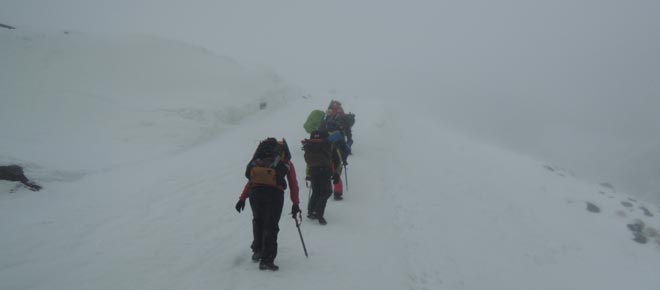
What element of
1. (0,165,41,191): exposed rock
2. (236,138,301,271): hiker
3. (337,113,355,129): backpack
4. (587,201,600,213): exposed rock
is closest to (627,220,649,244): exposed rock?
(587,201,600,213): exposed rock

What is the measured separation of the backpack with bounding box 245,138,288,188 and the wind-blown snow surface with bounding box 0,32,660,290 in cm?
186

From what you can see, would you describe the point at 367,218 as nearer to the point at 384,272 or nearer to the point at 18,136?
the point at 384,272

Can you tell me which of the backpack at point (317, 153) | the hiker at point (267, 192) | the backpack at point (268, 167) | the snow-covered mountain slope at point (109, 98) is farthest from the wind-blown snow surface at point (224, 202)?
the backpack at point (268, 167)

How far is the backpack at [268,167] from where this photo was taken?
6.57 meters

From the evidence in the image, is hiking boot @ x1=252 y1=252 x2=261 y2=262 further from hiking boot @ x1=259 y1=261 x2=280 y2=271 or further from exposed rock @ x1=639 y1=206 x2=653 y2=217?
exposed rock @ x1=639 y1=206 x2=653 y2=217

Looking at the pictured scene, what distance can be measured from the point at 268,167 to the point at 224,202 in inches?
205

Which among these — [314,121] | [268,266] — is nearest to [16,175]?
[268,266]

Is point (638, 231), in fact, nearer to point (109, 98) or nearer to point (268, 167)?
point (268, 167)

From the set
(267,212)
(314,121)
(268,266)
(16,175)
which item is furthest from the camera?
(314,121)

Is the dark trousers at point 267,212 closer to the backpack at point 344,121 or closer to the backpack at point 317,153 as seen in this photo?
the backpack at point 317,153

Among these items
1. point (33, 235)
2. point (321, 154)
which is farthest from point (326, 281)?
point (33, 235)

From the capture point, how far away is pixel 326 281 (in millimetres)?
7047

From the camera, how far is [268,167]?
6.67 meters

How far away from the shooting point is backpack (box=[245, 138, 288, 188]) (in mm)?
6570
